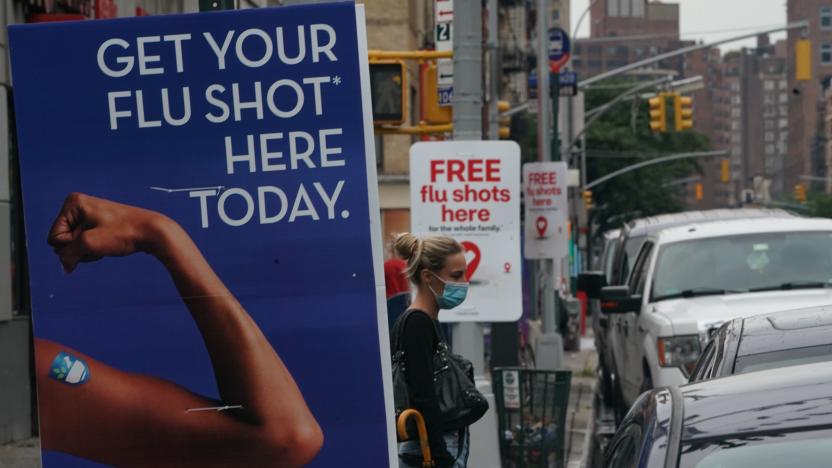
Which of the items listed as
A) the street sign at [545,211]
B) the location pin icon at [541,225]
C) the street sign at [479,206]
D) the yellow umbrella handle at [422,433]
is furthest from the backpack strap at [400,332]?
the location pin icon at [541,225]

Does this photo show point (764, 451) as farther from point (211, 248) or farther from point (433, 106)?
point (433, 106)

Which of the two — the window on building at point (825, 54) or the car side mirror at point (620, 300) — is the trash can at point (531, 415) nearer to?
the car side mirror at point (620, 300)

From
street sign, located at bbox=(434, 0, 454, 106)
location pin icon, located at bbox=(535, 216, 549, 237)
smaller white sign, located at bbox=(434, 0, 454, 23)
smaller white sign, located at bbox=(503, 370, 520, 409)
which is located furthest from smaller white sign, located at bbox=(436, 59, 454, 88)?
smaller white sign, located at bbox=(503, 370, 520, 409)

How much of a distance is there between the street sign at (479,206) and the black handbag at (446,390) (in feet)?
13.2

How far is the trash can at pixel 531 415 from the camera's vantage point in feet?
36.9

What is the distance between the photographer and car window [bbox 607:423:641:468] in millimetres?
4145

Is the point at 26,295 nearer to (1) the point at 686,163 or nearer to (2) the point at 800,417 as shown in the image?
(2) the point at 800,417

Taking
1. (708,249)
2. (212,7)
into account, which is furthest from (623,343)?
(212,7)

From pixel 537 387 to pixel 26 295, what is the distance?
515cm

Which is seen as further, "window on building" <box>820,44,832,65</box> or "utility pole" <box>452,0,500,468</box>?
"window on building" <box>820,44,832,65</box>

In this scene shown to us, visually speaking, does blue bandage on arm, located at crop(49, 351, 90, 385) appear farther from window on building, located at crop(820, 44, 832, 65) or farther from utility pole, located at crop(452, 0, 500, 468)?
window on building, located at crop(820, 44, 832, 65)

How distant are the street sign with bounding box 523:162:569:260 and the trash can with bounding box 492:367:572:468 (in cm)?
751

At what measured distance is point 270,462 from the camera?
4984 mm

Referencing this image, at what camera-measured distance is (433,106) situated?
14438 mm
